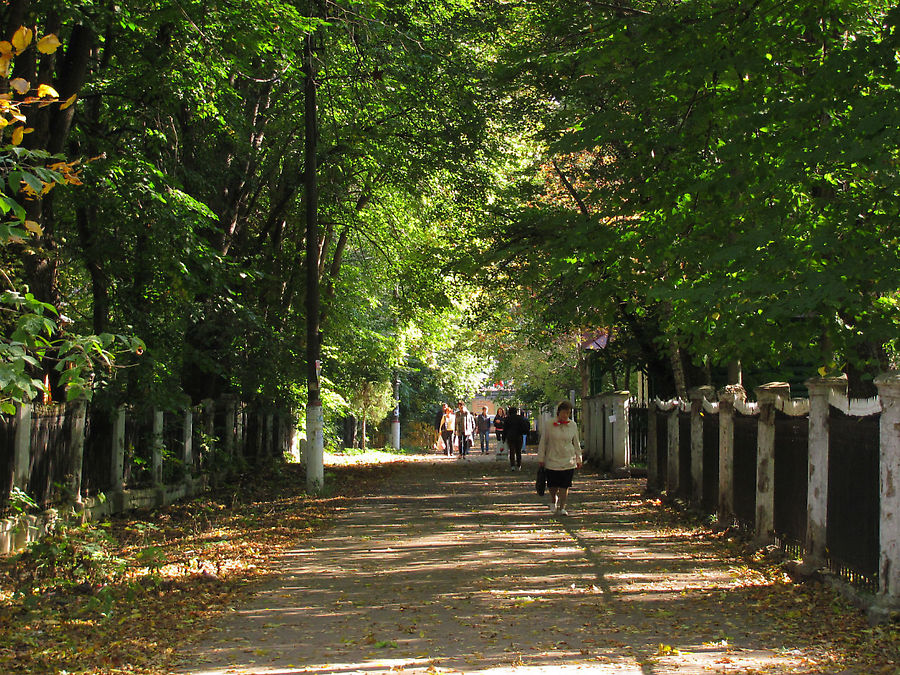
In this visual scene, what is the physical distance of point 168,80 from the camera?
14766 mm

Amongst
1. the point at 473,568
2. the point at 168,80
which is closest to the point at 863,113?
the point at 473,568

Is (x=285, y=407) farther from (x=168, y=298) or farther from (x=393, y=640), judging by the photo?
(x=393, y=640)

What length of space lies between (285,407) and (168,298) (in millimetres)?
7440

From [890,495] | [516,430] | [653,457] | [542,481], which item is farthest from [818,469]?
[516,430]

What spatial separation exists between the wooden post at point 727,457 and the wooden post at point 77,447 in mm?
8368

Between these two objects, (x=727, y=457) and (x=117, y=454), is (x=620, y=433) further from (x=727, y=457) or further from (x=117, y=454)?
(x=117, y=454)

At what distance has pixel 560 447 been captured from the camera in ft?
47.7

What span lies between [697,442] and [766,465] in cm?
402

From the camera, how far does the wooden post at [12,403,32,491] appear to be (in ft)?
37.4

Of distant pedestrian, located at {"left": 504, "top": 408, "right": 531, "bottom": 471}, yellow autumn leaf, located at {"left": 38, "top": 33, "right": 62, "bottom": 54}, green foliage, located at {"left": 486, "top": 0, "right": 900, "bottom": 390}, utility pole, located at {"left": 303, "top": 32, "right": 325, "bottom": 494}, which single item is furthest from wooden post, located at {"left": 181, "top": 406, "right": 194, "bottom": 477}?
yellow autumn leaf, located at {"left": 38, "top": 33, "right": 62, "bottom": 54}

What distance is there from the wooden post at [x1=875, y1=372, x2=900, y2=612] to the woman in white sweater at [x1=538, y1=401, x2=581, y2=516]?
23.3 ft

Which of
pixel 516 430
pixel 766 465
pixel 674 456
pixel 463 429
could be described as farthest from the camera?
pixel 463 429

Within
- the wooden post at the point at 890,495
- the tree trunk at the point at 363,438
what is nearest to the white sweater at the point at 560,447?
the wooden post at the point at 890,495

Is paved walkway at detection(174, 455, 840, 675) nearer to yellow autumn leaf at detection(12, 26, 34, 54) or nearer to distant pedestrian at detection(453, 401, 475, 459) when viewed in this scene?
yellow autumn leaf at detection(12, 26, 34, 54)
